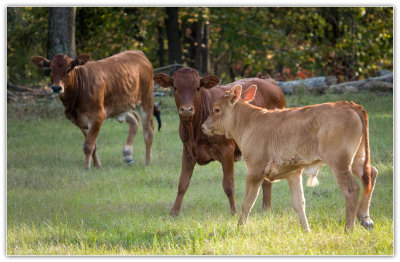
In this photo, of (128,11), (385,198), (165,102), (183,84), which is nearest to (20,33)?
(165,102)

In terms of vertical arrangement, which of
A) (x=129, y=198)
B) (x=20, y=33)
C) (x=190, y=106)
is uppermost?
(x=20, y=33)

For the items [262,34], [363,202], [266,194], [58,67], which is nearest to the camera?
[363,202]

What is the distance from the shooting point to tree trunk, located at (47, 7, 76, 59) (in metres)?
16.4

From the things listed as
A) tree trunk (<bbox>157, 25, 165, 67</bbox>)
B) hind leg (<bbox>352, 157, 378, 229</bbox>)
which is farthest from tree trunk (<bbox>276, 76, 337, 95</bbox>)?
hind leg (<bbox>352, 157, 378, 229</bbox>)

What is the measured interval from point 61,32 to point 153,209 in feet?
29.9

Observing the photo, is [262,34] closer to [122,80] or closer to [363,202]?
[122,80]

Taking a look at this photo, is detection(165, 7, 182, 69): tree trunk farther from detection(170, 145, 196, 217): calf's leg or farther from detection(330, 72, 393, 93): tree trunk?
detection(170, 145, 196, 217): calf's leg

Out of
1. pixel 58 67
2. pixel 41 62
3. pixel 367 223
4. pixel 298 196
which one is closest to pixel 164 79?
pixel 298 196

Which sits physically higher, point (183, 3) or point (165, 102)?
point (183, 3)

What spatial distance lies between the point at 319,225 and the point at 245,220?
80 centimetres

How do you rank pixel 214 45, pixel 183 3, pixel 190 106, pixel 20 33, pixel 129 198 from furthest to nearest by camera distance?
pixel 214 45, pixel 20 33, pixel 129 198, pixel 183 3, pixel 190 106

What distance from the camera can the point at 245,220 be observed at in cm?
670

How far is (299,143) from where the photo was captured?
6371 mm

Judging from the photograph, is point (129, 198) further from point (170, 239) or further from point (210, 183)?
point (170, 239)
